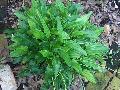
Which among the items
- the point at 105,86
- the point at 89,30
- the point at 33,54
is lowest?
the point at 105,86

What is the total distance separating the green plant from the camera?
5.05 metres

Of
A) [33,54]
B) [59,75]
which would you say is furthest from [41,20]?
[59,75]

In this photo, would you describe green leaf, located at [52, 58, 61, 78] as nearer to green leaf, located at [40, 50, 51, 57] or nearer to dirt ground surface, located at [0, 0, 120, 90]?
green leaf, located at [40, 50, 51, 57]

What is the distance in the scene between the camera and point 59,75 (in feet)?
17.1

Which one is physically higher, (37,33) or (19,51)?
(37,33)

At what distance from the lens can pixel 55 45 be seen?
509 cm

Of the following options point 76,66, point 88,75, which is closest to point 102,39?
Answer: point 88,75

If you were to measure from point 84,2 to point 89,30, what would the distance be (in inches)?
81.4

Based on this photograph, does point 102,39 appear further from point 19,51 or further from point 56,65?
point 19,51

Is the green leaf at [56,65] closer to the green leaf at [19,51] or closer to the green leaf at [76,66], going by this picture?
the green leaf at [76,66]

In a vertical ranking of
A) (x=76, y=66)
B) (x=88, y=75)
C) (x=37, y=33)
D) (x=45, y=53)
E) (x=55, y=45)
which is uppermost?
(x=37, y=33)

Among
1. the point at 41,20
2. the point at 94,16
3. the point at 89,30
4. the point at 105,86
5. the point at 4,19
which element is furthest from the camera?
the point at 94,16

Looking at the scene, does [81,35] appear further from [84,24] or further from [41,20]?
[41,20]

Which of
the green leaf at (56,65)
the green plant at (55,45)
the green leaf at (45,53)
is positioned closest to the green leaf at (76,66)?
the green plant at (55,45)
